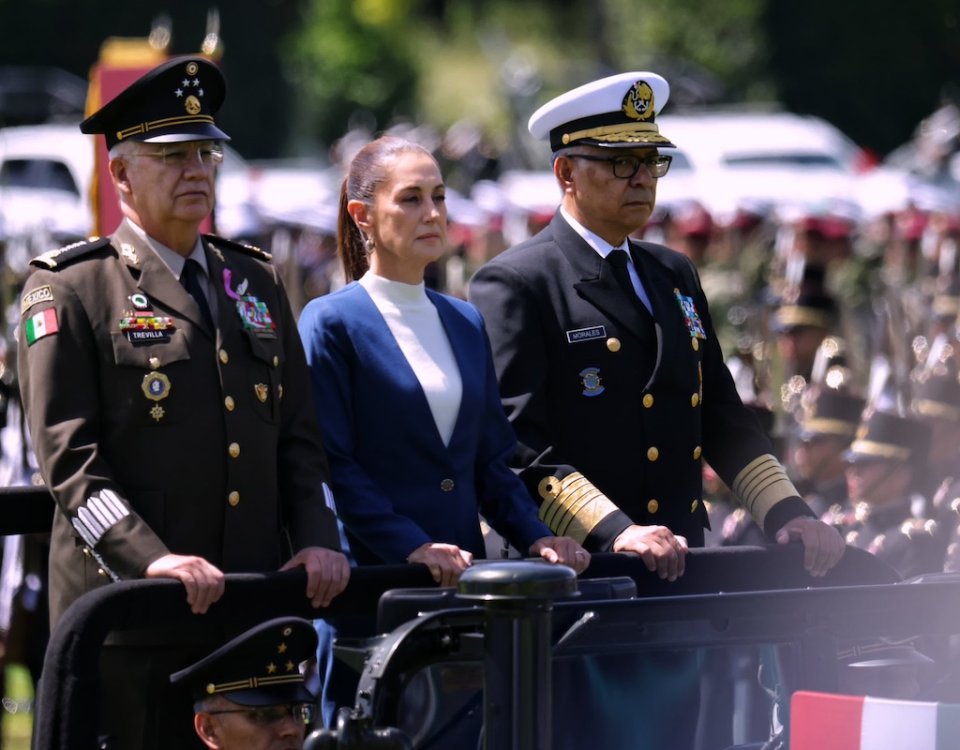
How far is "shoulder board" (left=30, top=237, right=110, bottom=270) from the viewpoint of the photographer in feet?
12.9

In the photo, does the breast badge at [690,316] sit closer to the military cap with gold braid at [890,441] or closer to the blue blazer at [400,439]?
the blue blazer at [400,439]

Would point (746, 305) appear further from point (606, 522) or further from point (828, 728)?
point (828, 728)

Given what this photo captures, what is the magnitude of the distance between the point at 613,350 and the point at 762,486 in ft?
1.50

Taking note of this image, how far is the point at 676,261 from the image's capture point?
4863mm

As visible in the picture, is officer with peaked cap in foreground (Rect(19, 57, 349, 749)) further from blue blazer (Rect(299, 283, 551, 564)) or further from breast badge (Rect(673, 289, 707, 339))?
breast badge (Rect(673, 289, 707, 339))

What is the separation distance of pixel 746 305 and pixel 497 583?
9609mm

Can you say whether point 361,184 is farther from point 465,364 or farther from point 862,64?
point 862,64

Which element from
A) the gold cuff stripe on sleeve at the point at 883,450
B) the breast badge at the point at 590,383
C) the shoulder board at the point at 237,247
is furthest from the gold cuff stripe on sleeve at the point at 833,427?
the shoulder board at the point at 237,247

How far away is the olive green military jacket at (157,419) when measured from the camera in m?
3.75

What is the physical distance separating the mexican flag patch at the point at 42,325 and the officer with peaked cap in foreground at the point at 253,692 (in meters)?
0.69

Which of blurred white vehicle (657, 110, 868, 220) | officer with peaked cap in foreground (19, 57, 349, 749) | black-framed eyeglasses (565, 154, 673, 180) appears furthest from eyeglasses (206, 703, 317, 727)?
blurred white vehicle (657, 110, 868, 220)

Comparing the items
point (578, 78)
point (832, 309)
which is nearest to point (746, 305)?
point (832, 309)

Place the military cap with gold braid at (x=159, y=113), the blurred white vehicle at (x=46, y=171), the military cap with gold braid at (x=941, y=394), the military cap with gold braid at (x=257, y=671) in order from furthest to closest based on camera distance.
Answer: the blurred white vehicle at (x=46, y=171)
the military cap with gold braid at (x=941, y=394)
the military cap with gold braid at (x=159, y=113)
the military cap with gold braid at (x=257, y=671)

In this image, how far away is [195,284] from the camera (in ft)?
13.3
